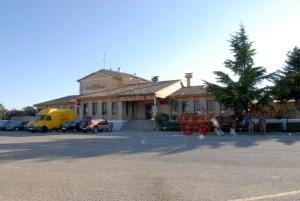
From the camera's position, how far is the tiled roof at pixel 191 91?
4151 cm

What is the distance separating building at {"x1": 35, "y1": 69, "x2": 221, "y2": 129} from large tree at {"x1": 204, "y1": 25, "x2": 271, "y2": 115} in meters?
5.78

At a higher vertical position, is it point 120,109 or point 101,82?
point 101,82

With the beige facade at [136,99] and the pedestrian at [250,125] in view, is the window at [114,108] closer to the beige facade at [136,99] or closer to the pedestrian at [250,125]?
the beige facade at [136,99]

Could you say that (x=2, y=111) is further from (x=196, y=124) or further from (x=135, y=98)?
(x=196, y=124)

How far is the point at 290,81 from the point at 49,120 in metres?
24.6

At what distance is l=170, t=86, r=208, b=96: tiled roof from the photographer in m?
41.5

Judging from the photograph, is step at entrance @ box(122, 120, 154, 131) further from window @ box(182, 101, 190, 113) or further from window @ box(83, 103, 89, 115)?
window @ box(83, 103, 89, 115)

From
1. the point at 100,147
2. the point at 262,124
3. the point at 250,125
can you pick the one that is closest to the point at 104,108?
the point at 250,125

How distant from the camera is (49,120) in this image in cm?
4144

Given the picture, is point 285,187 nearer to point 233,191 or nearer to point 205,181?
point 233,191

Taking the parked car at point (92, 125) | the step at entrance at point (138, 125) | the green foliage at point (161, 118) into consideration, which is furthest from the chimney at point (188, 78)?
the parked car at point (92, 125)

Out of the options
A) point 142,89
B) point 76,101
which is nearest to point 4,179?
point 142,89

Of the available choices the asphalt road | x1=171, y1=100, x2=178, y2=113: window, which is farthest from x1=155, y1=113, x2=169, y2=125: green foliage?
the asphalt road

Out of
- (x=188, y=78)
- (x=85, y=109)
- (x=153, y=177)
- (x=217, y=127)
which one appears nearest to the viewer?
(x=153, y=177)
